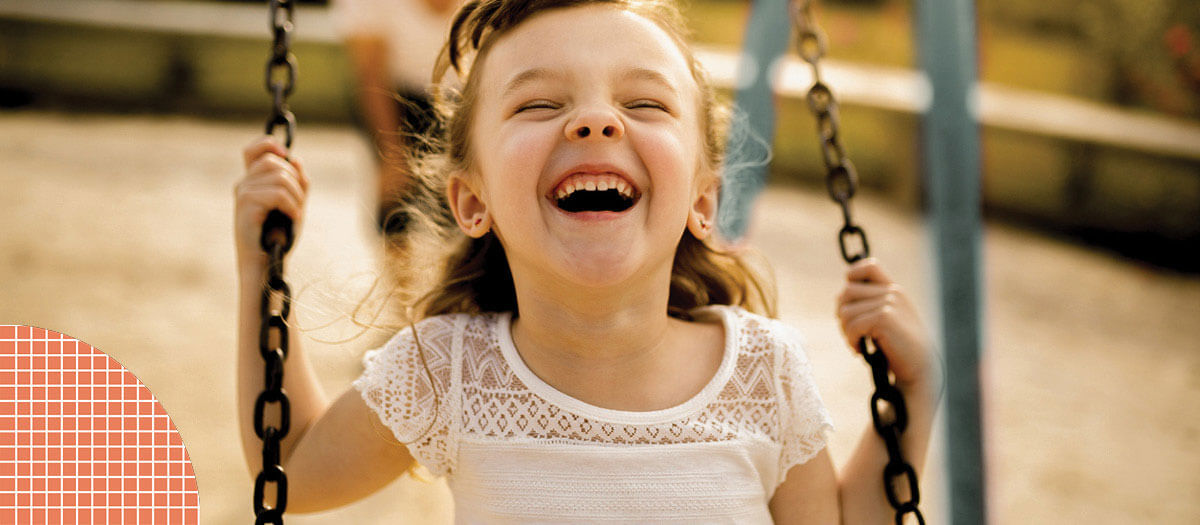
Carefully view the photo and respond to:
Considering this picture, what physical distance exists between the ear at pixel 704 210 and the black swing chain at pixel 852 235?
0.43 ft

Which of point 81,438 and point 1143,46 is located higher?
point 1143,46

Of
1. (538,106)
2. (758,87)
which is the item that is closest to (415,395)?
(538,106)

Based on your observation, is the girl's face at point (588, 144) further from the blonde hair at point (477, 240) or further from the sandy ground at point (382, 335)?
the sandy ground at point (382, 335)

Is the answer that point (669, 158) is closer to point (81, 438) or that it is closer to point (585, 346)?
point (585, 346)

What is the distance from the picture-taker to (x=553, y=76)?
990mm

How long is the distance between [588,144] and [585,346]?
0.70ft

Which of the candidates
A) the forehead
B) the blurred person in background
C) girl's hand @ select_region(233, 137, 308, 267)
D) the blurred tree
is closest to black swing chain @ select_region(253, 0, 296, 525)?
girl's hand @ select_region(233, 137, 308, 267)

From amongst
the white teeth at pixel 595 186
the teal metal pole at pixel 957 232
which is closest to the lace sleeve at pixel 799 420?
the white teeth at pixel 595 186

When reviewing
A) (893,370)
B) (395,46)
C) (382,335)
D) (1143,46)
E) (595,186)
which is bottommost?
(893,370)

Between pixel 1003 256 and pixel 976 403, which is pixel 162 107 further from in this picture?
pixel 976 403

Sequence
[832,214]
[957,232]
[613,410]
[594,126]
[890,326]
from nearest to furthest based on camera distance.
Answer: [594,126] → [613,410] → [890,326] → [957,232] → [832,214]

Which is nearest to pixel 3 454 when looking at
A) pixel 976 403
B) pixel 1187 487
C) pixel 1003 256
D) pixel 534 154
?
pixel 534 154

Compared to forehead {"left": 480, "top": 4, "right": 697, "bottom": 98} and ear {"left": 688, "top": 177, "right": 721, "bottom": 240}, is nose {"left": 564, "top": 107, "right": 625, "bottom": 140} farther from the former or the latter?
ear {"left": 688, "top": 177, "right": 721, "bottom": 240}

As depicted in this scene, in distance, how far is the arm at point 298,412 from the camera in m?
1.08
